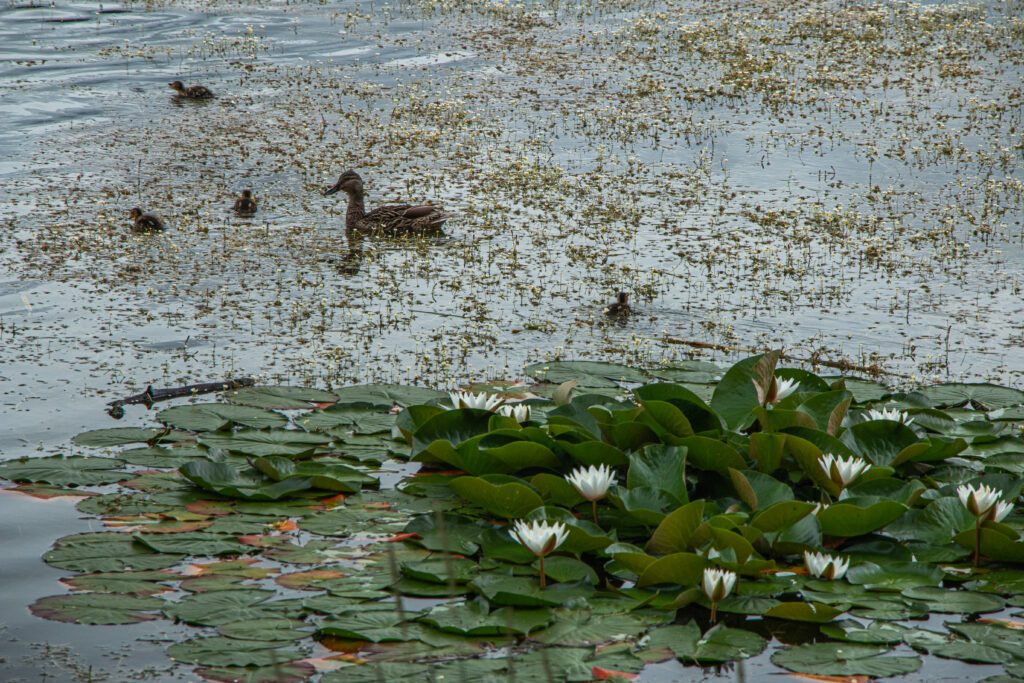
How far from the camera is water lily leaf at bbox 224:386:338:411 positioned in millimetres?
6809

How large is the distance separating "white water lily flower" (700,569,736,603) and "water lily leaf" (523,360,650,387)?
328 cm

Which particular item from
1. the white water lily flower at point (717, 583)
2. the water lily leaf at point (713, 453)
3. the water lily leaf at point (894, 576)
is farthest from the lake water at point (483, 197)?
the water lily leaf at point (894, 576)

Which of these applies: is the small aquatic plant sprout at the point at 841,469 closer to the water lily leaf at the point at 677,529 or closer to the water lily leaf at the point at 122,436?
the water lily leaf at the point at 677,529

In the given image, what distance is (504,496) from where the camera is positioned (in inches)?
198

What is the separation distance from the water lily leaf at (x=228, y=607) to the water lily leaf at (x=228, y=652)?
0.16 meters

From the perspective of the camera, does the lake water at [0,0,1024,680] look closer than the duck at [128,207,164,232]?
Yes

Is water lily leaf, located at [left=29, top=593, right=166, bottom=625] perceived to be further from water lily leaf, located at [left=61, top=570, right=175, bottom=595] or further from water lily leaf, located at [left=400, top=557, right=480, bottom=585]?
water lily leaf, located at [left=400, top=557, right=480, bottom=585]

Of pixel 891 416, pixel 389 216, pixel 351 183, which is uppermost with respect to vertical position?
pixel 351 183

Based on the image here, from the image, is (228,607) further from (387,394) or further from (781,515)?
(387,394)

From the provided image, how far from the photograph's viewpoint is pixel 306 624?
4062mm

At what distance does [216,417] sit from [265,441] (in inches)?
21.9

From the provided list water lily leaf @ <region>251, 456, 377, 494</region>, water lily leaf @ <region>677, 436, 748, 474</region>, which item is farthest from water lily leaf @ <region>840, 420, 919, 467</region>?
water lily leaf @ <region>251, 456, 377, 494</region>

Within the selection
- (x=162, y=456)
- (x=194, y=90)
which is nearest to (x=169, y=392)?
(x=162, y=456)

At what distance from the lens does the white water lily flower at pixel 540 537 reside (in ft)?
14.1
